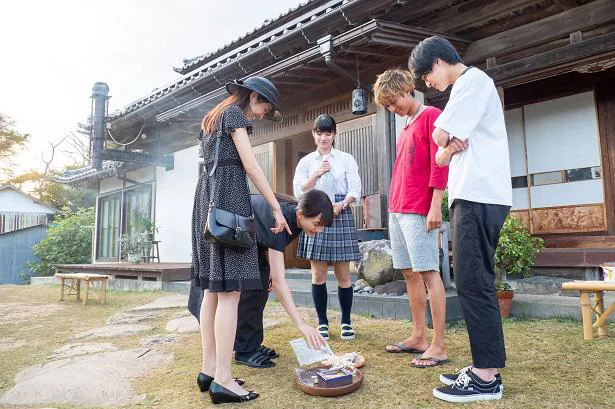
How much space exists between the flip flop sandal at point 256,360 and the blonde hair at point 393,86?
1.82 meters

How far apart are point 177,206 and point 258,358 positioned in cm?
851

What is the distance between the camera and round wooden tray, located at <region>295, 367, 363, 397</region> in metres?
2.12

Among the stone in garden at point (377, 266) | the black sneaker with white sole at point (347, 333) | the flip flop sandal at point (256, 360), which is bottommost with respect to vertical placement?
the flip flop sandal at point (256, 360)

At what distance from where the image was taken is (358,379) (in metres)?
2.23

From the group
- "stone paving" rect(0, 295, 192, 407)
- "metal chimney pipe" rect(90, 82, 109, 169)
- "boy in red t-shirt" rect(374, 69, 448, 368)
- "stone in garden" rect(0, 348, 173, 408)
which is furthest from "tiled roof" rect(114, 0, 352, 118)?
"stone in garden" rect(0, 348, 173, 408)

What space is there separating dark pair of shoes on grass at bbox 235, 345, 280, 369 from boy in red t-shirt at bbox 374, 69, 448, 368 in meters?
0.80

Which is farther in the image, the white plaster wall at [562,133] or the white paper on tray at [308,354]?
the white plaster wall at [562,133]

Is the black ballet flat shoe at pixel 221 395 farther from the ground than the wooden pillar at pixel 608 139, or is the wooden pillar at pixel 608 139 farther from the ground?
the wooden pillar at pixel 608 139

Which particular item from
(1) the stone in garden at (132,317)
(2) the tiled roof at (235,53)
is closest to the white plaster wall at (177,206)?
(2) the tiled roof at (235,53)

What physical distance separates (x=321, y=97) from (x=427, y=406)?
5.85 meters

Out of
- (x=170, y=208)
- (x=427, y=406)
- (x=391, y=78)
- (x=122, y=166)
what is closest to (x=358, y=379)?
(x=427, y=406)

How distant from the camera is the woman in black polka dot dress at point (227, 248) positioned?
2.12 metres

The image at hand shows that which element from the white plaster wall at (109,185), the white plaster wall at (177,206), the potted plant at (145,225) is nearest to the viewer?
the white plaster wall at (177,206)

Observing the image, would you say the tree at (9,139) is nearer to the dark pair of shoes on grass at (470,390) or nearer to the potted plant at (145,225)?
the potted plant at (145,225)
